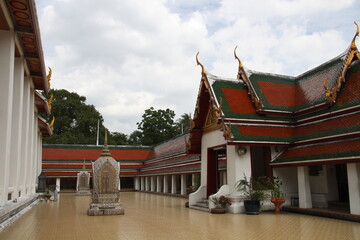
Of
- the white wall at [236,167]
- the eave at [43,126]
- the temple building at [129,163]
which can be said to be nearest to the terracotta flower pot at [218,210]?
the white wall at [236,167]

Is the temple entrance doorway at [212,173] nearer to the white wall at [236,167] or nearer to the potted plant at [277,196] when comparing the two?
the white wall at [236,167]

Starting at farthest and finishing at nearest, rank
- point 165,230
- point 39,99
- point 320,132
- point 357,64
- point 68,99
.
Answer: point 68,99 → point 39,99 → point 357,64 → point 320,132 → point 165,230

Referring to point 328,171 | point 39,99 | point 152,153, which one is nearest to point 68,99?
point 152,153

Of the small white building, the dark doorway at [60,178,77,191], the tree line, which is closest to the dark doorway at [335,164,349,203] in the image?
the small white building

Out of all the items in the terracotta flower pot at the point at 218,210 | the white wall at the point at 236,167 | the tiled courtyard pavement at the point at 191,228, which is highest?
the white wall at the point at 236,167

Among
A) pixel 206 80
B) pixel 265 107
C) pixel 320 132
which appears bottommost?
pixel 320 132

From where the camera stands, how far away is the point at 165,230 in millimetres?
8852

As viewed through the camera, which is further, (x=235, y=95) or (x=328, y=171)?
(x=235, y=95)

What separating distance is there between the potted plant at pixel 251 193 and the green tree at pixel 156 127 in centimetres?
4007

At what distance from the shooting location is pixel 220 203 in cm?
1280

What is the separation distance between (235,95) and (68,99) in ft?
138

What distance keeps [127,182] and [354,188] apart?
31212 millimetres

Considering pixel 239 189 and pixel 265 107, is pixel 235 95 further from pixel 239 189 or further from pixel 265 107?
pixel 239 189

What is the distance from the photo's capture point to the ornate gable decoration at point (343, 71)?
12.6 meters
